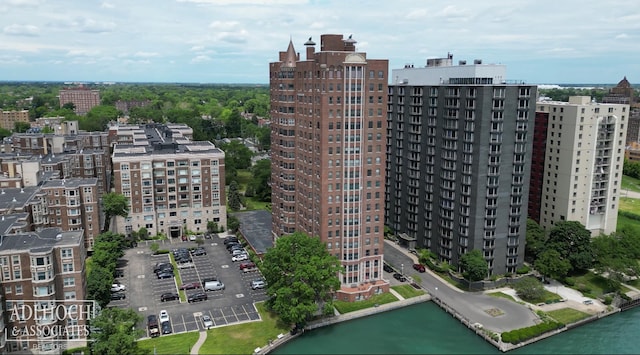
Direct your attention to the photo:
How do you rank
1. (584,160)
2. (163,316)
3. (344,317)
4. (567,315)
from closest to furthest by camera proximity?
1. (163,316)
2. (344,317)
3. (567,315)
4. (584,160)

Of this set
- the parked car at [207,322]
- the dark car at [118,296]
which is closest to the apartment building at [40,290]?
the dark car at [118,296]

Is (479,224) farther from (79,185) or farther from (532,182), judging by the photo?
(79,185)

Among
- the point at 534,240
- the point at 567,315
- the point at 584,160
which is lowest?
the point at 567,315

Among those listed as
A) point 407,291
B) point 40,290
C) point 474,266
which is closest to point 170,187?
point 40,290

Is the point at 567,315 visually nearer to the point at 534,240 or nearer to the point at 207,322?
the point at 534,240

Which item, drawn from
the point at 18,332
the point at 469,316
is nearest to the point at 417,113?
the point at 469,316

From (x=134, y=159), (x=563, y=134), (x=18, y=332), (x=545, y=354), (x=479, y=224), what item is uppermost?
(x=563, y=134)
